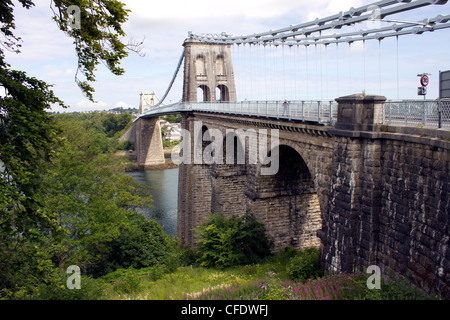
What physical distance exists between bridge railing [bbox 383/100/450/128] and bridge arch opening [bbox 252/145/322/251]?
6988 millimetres

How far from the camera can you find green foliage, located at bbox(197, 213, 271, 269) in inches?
564

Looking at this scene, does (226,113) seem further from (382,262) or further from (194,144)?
(382,262)

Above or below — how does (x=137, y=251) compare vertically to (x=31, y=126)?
below

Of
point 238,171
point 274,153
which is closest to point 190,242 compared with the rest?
point 238,171

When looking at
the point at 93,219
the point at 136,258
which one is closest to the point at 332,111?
the point at 93,219

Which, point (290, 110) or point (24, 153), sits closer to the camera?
point (24, 153)

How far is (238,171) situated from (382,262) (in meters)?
13.8

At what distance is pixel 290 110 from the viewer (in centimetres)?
1186

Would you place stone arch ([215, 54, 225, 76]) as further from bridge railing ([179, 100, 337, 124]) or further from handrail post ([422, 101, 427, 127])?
handrail post ([422, 101, 427, 127])

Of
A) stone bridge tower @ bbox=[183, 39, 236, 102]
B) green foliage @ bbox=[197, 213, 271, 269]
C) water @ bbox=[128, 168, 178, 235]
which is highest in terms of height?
stone bridge tower @ bbox=[183, 39, 236, 102]

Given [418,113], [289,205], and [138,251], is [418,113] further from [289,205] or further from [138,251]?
[138,251]

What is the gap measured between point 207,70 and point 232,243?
56.7ft

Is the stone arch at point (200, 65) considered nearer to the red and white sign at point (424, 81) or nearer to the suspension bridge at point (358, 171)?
the suspension bridge at point (358, 171)

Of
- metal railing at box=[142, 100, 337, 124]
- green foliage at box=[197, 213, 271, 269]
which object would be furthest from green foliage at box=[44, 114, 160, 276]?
metal railing at box=[142, 100, 337, 124]
